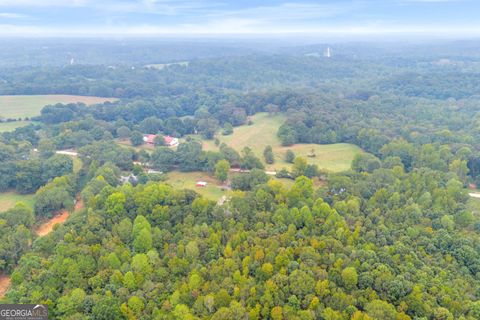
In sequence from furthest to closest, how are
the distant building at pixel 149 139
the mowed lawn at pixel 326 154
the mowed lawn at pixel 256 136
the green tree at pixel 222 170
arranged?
the distant building at pixel 149 139 → the mowed lawn at pixel 256 136 → the mowed lawn at pixel 326 154 → the green tree at pixel 222 170

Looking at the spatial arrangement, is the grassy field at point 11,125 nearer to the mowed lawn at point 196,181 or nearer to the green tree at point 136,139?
the green tree at point 136,139

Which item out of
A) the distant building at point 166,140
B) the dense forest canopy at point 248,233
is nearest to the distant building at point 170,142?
the distant building at point 166,140

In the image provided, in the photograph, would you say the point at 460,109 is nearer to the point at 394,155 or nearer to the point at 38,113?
the point at 394,155

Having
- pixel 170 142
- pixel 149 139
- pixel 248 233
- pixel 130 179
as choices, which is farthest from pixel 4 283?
pixel 149 139

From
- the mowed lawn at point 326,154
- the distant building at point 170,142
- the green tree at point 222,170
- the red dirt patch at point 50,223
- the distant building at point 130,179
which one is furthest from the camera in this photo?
the distant building at point 170,142

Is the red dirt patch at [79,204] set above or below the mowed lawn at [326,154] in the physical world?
below

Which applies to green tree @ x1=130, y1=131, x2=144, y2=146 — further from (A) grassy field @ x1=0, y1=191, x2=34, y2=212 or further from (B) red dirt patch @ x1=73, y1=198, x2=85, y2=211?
(B) red dirt patch @ x1=73, y1=198, x2=85, y2=211
